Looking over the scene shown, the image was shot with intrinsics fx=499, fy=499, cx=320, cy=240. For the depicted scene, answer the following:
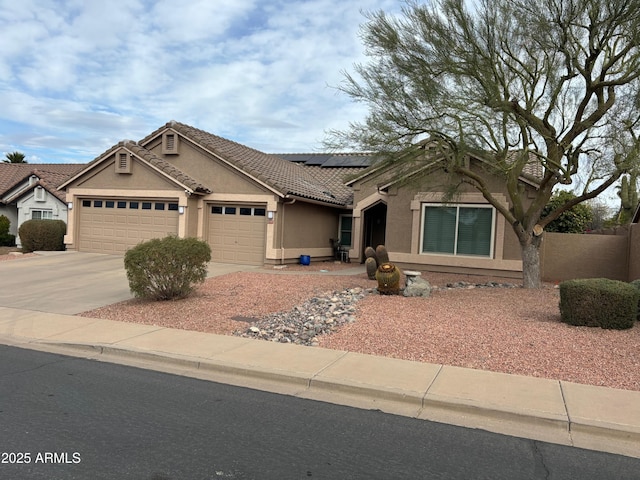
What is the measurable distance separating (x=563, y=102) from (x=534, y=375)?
27.1 ft

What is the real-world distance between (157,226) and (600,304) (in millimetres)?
15599

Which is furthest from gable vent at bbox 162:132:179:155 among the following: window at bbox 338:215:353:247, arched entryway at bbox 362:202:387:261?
arched entryway at bbox 362:202:387:261

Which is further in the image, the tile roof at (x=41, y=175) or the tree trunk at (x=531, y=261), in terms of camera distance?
the tile roof at (x=41, y=175)

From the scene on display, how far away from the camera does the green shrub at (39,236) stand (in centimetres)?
2100

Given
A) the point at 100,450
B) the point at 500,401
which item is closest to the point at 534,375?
the point at 500,401

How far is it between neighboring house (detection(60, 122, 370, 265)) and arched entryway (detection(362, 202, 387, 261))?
1.10 meters

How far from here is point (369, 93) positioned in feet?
39.0

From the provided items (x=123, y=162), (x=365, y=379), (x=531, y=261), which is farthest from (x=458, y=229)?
(x=123, y=162)

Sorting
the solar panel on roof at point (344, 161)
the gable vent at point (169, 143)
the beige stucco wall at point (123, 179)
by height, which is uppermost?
the solar panel on roof at point (344, 161)

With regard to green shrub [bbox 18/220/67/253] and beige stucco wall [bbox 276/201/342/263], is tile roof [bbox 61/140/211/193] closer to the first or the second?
→ green shrub [bbox 18/220/67/253]

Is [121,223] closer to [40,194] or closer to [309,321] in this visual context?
[40,194]

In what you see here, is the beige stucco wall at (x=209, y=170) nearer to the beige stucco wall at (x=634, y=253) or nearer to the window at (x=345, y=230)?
the window at (x=345, y=230)

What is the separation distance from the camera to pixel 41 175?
26359mm

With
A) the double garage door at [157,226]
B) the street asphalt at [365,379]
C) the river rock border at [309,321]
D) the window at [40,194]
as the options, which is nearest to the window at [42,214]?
the window at [40,194]
